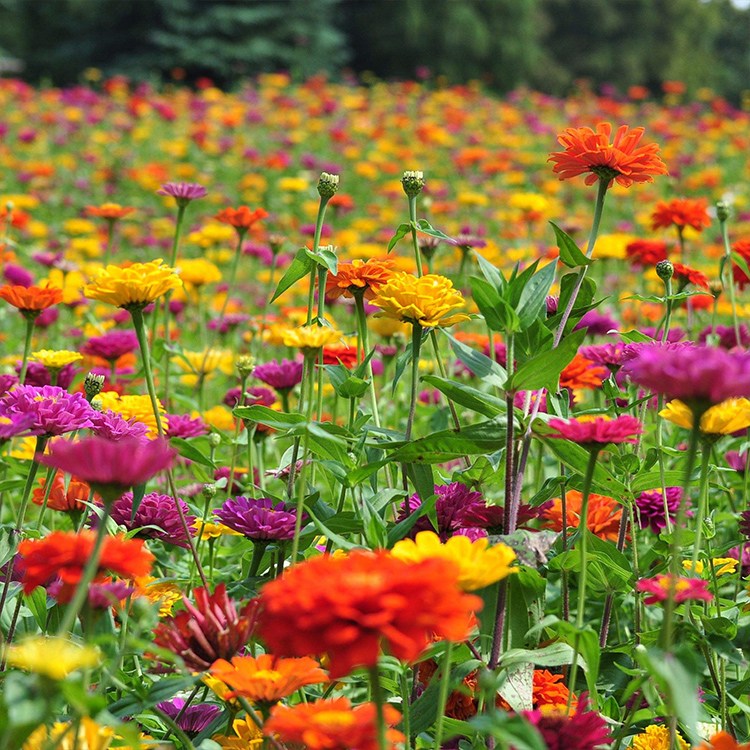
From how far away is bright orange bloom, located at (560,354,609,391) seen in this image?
5.22ft

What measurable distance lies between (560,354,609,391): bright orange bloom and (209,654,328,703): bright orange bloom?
810 mm

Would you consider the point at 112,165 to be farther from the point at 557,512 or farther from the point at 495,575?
the point at 495,575

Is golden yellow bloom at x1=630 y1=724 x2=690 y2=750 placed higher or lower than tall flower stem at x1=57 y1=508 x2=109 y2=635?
lower

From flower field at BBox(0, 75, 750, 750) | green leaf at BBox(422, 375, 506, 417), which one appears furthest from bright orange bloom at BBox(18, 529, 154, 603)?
green leaf at BBox(422, 375, 506, 417)

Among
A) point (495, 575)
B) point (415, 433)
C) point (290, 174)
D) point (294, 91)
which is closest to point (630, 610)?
point (415, 433)

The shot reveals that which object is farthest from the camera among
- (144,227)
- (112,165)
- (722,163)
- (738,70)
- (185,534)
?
(738,70)

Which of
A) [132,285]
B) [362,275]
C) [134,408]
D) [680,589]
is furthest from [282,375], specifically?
[680,589]

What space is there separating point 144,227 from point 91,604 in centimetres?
494

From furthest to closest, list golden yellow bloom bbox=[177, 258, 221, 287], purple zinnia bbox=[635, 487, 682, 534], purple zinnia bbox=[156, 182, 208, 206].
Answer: golden yellow bloom bbox=[177, 258, 221, 287] < purple zinnia bbox=[156, 182, 208, 206] < purple zinnia bbox=[635, 487, 682, 534]

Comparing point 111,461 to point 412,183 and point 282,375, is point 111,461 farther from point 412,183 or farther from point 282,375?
point 282,375

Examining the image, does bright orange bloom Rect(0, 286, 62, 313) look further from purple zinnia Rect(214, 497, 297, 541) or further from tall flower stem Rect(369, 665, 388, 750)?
tall flower stem Rect(369, 665, 388, 750)

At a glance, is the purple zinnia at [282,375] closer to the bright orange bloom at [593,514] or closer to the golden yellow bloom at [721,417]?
the bright orange bloom at [593,514]

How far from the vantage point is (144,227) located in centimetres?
560

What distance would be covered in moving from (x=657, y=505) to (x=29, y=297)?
938 millimetres
